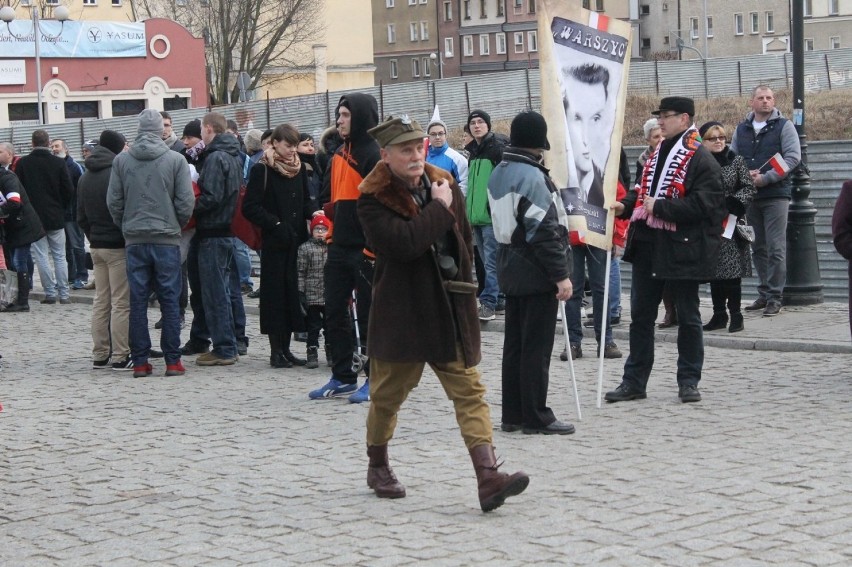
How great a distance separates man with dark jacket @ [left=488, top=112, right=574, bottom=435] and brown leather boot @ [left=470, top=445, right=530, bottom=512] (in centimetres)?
205

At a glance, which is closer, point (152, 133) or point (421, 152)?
point (421, 152)

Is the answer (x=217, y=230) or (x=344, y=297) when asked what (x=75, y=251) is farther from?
(x=344, y=297)

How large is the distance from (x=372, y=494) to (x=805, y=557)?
2366 millimetres

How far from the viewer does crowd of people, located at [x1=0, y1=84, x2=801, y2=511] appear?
715 centimetres

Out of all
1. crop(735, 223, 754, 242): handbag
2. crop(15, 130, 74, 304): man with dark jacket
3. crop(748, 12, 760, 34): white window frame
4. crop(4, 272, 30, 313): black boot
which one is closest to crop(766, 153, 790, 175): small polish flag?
crop(735, 223, 754, 242): handbag

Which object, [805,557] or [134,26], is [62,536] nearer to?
[805,557]

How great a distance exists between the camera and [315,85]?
3226 inches

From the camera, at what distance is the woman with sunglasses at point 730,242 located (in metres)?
13.1

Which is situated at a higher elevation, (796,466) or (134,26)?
(134,26)

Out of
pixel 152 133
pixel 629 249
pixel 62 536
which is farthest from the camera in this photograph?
pixel 152 133

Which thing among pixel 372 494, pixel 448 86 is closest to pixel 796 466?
pixel 372 494

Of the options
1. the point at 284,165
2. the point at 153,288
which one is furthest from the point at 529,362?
the point at 153,288

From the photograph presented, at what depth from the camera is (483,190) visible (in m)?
14.8

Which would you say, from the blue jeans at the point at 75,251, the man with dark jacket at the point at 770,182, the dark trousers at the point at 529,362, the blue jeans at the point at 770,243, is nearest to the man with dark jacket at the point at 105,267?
the dark trousers at the point at 529,362
